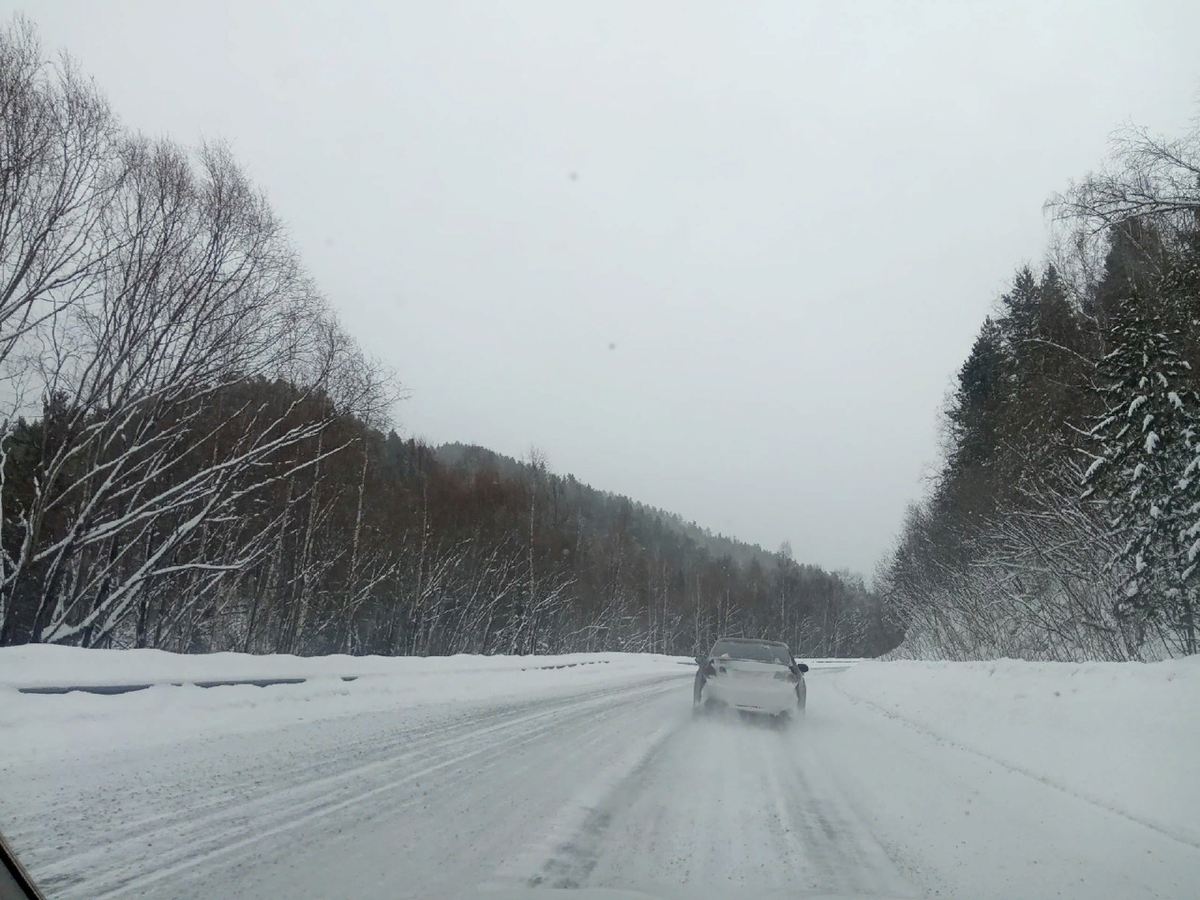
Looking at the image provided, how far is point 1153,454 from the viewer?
56.1 ft

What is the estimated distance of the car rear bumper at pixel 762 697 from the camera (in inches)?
574

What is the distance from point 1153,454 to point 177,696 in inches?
745

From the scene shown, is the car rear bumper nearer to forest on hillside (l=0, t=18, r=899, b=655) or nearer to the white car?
the white car

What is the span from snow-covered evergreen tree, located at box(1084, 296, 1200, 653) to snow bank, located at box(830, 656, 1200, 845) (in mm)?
5401

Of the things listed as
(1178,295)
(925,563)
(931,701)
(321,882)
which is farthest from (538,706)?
(925,563)

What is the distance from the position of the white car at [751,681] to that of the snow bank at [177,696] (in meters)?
4.68

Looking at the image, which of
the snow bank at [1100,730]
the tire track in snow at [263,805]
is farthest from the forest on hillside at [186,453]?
the snow bank at [1100,730]

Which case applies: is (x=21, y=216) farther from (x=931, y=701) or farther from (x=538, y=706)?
(x=931, y=701)

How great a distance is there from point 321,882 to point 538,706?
40.9 feet

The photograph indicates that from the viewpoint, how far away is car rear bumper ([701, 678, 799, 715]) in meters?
14.6

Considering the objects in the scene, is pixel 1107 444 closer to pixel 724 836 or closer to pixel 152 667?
pixel 724 836

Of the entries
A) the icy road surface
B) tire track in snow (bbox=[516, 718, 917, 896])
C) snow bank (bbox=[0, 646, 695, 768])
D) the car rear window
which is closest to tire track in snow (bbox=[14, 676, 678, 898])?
the icy road surface

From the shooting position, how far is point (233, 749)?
28.5ft

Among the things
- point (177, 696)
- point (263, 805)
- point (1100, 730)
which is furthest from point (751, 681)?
point (263, 805)
